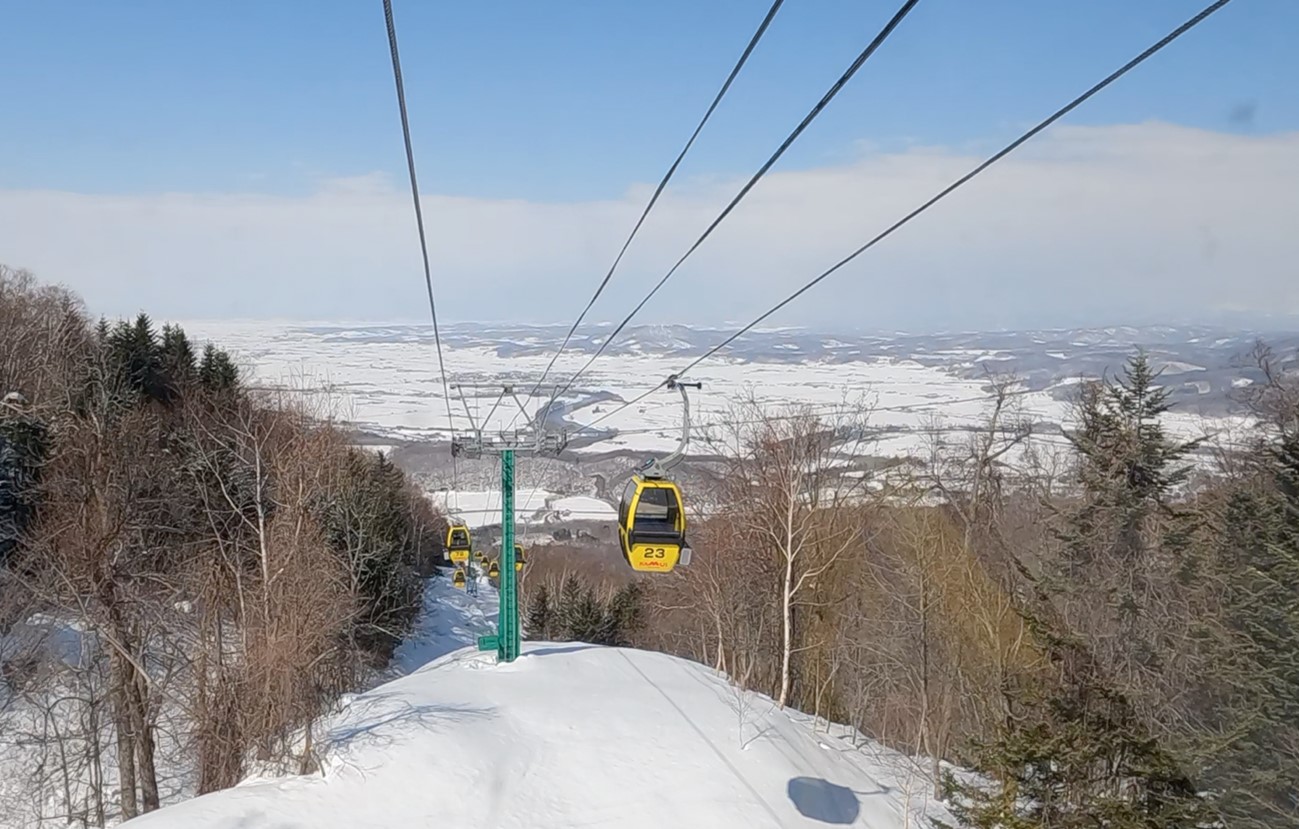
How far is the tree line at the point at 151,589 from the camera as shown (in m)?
14.8

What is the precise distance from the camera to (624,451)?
50.5 metres

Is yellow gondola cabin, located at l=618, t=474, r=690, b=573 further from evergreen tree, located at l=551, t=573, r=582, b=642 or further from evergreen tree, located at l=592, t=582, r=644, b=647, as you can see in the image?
evergreen tree, located at l=592, t=582, r=644, b=647

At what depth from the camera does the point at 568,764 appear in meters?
14.4

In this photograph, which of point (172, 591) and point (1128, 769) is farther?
point (172, 591)

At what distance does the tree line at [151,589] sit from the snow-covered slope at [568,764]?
3.70 ft

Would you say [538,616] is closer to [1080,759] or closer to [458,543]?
[458,543]

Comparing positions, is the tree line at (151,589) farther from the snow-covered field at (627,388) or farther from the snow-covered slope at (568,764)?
the snow-covered field at (627,388)

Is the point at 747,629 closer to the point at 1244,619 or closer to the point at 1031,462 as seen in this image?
the point at 1031,462

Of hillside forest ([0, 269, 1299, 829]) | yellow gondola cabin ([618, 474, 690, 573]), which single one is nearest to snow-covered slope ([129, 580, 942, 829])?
hillside forest ([0, 269, 1299, 829])

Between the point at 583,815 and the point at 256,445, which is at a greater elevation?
the point at 256,445

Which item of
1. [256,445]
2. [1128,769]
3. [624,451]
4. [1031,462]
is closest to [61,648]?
[256,445]

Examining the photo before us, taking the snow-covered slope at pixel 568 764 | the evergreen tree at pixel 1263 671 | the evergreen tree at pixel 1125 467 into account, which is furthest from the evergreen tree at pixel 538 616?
the evergreen tree at pixel 1263 671

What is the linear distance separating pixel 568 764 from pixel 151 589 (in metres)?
11.1

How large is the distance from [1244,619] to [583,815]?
9453 mm
